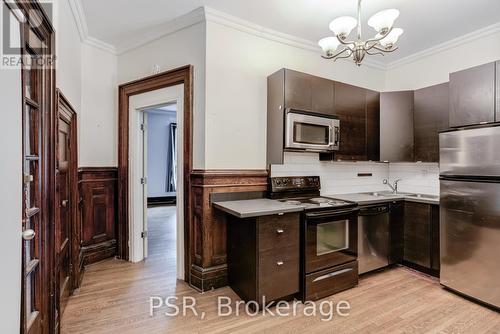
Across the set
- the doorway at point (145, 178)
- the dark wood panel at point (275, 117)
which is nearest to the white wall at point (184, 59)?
the doorway at point (145, 178)

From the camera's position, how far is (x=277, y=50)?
3105mm

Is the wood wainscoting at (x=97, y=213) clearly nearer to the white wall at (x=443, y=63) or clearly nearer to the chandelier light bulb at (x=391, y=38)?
the chandelier light bulb at (x=391, y=38)

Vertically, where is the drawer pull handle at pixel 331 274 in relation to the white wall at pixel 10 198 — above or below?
below

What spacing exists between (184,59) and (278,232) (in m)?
2.15

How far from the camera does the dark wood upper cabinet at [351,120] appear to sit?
3166mm

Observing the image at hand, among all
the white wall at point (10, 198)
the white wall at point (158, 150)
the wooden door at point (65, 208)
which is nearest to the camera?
the white wall at point (10, 198)

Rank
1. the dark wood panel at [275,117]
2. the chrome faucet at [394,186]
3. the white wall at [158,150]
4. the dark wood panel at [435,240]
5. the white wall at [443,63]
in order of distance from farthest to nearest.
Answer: the white wall at [158,150]
the chrome faucet at [394,186]
the white wall at [443,63]
the dark wood panel at [435,240]
the dark wood panel at [275,117]

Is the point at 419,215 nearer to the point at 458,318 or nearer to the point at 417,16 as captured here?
the point at 458,318

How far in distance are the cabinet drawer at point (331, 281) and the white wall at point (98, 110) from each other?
2.90 metres

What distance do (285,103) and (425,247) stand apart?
2365 mm

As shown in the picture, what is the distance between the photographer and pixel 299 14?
2.70 meters

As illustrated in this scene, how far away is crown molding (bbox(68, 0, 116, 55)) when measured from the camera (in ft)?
8.09

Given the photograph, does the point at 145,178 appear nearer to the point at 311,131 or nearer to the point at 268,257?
the point at 268,257

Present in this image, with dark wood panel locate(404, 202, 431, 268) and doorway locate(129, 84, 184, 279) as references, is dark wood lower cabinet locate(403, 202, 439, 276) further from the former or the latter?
doorway locate(129, 84, 184, 279)
